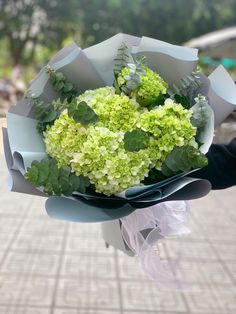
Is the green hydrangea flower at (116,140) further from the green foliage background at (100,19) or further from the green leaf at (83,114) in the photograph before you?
the green foliage background at (100,19)

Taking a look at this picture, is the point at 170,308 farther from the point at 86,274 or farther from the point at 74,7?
the point at 74,7

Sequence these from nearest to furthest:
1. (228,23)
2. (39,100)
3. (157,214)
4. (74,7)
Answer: (39,100) → (157,214) → (74,7) → (228,23)

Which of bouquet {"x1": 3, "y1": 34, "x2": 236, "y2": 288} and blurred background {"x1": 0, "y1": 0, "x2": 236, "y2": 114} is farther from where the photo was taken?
blurred background {"x1": 0, "y1": 0, "x2": 236, "y2": 114}

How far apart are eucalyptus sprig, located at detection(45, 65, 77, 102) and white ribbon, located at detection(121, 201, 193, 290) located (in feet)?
1.59

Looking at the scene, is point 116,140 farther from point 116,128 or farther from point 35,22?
point 35,22

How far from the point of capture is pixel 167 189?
1.80 m

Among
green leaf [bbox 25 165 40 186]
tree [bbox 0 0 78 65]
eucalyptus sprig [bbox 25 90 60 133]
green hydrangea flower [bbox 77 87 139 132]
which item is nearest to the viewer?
green leaf [bbox 25 165 40 186]

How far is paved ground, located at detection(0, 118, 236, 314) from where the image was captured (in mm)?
4133

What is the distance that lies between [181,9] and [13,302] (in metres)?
23.0

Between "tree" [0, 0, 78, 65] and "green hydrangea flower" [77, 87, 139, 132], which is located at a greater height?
"green hydrangea flower" [77, 87, 139, 132]

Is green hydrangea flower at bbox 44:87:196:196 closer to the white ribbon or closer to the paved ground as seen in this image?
the white ribbon

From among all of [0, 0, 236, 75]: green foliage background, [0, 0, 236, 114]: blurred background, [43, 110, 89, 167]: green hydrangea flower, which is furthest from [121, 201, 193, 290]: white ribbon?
[0, 0, 236, 75]: green foliage background

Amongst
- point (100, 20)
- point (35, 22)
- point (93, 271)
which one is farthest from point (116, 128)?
point (35, 22)

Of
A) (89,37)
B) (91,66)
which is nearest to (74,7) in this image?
(89,37)
